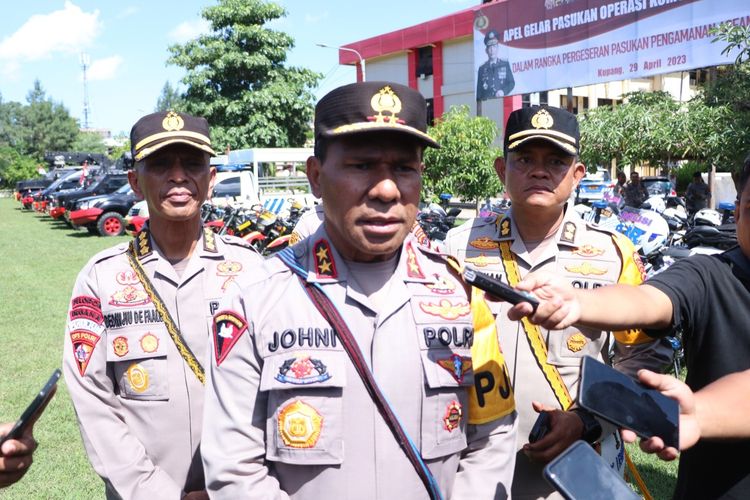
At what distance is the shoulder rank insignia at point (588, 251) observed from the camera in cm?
236

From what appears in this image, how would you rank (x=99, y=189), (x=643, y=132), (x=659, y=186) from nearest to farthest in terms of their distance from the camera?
(x=643, y=132), (x=99, y=189), (x=659, y=186)

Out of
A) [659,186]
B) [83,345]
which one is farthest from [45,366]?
[659,186]

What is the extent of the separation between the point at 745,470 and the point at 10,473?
1.82 meters

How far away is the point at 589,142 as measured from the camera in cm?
1455

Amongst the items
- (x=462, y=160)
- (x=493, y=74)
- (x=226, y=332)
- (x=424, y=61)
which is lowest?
(x=226, y=332)

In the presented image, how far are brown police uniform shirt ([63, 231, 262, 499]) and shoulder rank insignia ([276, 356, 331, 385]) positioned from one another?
0.57 m

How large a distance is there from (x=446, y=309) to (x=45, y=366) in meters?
5.63

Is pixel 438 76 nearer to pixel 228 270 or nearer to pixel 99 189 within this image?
pixel 99 189

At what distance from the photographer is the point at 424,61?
30078mm

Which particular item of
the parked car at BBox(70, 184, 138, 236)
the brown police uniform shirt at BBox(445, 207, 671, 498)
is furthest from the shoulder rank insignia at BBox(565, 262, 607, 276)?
the parked car at BBox(70, 184, 138, 236)

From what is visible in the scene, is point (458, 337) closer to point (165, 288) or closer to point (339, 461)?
point (339, 461)

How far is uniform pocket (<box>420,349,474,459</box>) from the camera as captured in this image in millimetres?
1562

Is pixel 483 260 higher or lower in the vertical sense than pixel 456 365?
higher

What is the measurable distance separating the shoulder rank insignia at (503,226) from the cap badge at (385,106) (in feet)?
3.45
